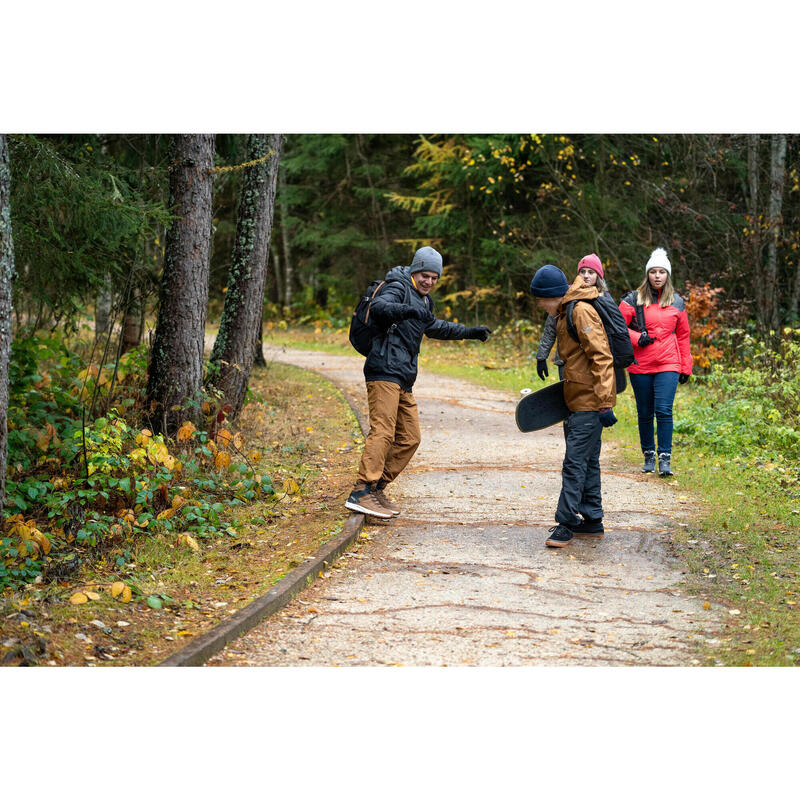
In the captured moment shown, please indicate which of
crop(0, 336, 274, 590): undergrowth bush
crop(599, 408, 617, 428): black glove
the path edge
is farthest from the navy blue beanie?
crop(0, 336, 274, 590): undergrowth bush

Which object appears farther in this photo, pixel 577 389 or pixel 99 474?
pixel 99 474

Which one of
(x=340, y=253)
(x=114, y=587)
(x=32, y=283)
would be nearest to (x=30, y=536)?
(x=114, y=587)

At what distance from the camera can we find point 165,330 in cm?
900

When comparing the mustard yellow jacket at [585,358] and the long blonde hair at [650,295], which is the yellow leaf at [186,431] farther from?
the long blonde hair at [650,295]

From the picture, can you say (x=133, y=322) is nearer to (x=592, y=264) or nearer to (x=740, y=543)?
(x=592, y=264)

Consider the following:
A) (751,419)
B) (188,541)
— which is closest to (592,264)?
(188,541)

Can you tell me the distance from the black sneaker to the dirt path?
6cm

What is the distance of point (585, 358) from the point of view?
6832 millimetres

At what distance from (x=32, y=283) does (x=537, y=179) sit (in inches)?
648

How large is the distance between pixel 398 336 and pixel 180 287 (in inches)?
114

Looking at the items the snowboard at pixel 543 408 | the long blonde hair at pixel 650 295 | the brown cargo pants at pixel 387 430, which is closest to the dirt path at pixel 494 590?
the brown cargo pants at pixel 387 430

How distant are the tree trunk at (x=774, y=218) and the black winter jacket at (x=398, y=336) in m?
11.8

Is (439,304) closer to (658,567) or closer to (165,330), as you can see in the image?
(165,330)

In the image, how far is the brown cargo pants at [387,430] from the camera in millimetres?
7227
